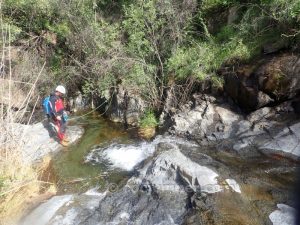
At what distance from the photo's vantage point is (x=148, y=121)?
32.0ft

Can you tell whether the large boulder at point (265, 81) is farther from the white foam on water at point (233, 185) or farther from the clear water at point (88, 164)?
the clear water at point (88, 164)

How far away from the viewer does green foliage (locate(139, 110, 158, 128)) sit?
9.72 m

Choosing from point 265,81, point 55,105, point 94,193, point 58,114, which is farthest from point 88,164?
point 265,81

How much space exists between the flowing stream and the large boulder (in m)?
1.43

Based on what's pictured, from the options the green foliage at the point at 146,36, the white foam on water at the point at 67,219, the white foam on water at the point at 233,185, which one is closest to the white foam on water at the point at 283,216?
the white foam on water at the point at 233,185

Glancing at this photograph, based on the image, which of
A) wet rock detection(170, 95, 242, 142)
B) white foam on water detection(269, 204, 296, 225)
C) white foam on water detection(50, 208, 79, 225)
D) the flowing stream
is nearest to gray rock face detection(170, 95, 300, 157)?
wet rock detection(170, 95, 242, 142)

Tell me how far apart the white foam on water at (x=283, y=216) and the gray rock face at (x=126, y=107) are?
5299mm

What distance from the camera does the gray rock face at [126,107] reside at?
10227mm

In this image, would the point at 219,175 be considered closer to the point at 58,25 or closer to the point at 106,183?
the point at 106,183

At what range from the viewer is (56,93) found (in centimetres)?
930

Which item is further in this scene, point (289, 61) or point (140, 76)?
point (140, 76)

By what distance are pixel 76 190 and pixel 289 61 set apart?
5084mm

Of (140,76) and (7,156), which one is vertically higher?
(140,76)

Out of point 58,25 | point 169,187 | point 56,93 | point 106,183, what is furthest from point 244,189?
point 58,25
